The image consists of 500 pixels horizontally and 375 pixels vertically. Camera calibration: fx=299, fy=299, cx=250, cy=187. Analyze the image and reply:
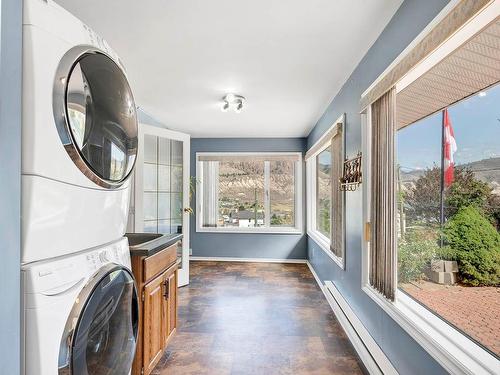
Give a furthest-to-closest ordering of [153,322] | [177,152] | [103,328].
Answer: [177,152] → [153,322] → [103,328]

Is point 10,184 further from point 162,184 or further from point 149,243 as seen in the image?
point 162,184

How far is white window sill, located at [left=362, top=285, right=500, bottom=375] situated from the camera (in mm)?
1153

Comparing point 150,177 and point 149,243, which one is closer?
point 149,243

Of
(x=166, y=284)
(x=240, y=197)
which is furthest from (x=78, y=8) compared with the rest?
(x=240, y=197)

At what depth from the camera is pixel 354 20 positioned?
184 centimetres

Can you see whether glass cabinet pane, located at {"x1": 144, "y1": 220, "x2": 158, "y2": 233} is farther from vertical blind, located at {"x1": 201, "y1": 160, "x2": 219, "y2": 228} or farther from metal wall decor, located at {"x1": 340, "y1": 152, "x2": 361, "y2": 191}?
metal wall decor, located at {"x1": 340, "y1": 152, "x2": 361, "y2": 191}

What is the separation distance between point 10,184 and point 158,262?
4.38 ft

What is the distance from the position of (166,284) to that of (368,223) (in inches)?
60.6

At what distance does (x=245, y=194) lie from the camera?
578cm

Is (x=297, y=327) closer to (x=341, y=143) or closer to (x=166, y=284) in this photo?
(x=166, y=284)

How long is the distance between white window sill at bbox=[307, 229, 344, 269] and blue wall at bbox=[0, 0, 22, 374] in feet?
8.58

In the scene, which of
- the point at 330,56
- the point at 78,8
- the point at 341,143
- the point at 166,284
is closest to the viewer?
the point at 78,8

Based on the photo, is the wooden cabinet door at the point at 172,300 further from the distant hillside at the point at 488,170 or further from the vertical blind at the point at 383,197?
the distant hillside at the point at 488,170

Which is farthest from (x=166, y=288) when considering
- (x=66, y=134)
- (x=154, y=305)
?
(x=66, y=134)
